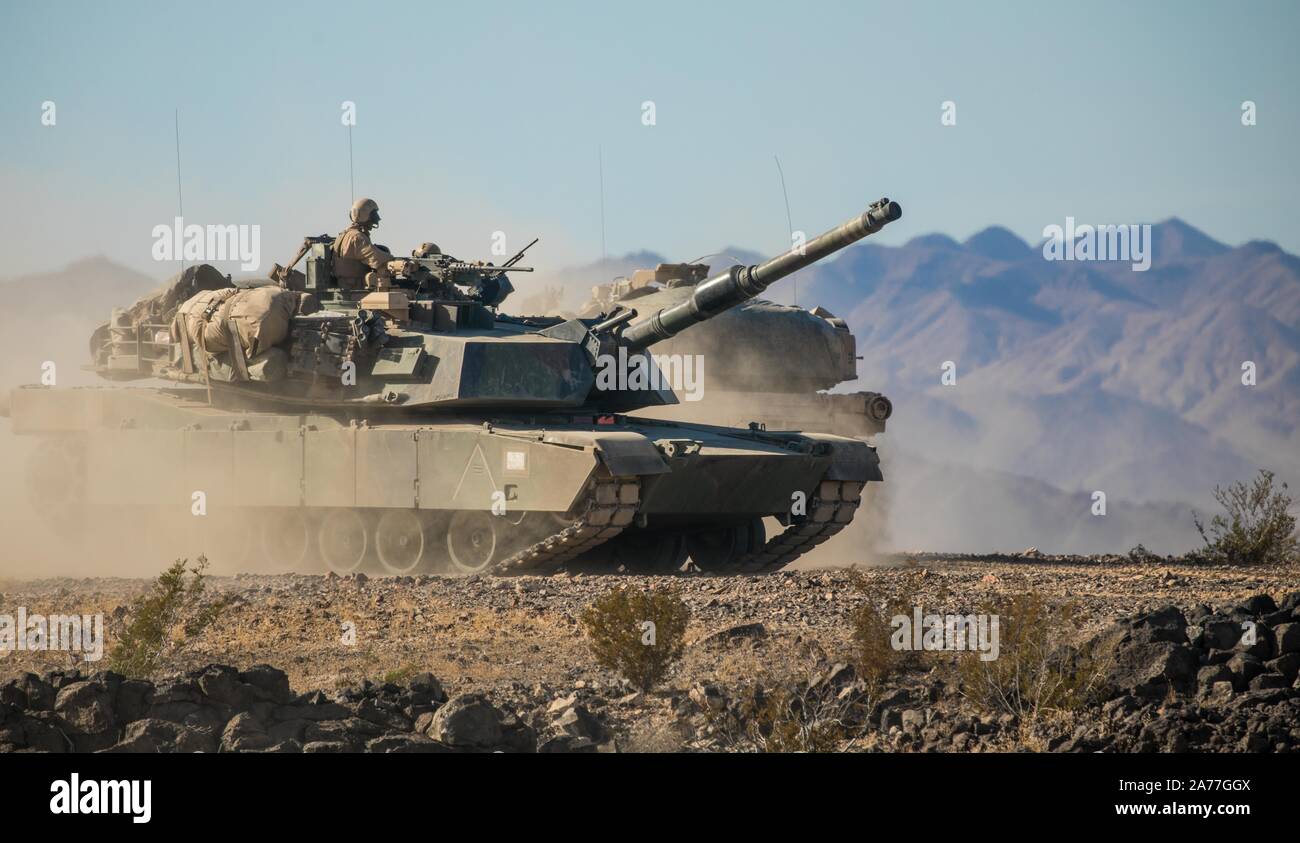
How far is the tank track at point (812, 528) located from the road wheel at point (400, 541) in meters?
3.72

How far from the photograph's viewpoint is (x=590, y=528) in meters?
18.6

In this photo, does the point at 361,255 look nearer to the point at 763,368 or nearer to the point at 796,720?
the point at 763,368

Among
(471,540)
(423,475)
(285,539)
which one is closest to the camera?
(423,475)

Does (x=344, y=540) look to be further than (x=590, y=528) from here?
Yes

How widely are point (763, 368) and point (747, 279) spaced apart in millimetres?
9759

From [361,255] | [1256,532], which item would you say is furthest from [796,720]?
[1256,532]

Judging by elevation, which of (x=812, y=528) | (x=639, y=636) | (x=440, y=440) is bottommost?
(x=639, y=636)

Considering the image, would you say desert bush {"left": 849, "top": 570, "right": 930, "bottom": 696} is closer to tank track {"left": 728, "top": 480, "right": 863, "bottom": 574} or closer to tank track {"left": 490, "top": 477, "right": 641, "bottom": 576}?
tank track {"left": 490, "top": 477, "right": 641, "bottom": 576}

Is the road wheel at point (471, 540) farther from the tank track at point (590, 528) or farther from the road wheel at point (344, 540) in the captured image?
the road wheel at point (344, 540)

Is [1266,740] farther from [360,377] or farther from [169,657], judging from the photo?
[360,377]

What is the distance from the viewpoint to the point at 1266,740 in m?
9.66

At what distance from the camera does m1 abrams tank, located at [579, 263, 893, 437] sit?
95.1 feet
